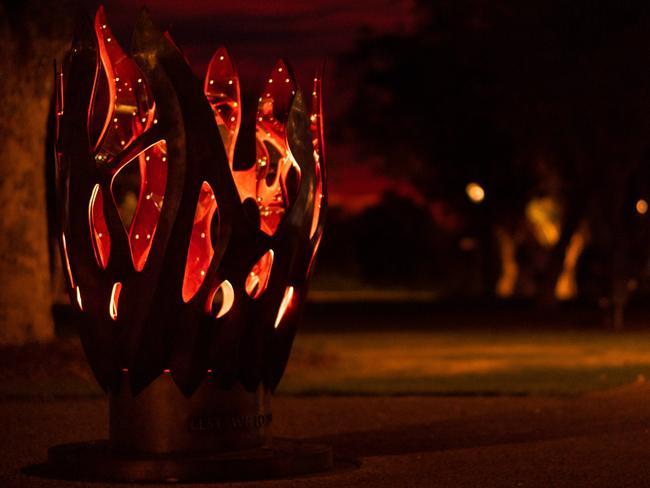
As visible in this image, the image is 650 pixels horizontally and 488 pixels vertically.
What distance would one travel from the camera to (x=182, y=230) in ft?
37.1

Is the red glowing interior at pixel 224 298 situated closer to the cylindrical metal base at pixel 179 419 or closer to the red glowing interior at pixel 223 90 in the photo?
the cylindrical metal base at pixel 179 419

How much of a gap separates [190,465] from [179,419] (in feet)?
1.34

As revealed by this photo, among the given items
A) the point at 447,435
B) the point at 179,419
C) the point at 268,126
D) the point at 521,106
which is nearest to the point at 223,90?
the point at 268,126

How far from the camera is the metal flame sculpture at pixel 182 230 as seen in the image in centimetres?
1134

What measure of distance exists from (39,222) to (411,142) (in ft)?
84.6

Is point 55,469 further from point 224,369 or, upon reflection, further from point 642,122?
point 642,122

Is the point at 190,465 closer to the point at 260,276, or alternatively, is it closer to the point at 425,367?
the point at 260,276

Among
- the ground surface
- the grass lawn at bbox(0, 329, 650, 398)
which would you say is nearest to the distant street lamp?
the grass lawn at bbox(0, 329, 650, 398)

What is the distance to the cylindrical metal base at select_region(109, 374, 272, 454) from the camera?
453 inches

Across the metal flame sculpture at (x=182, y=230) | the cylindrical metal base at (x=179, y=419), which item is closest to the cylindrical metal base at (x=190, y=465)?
the cylindrical metal base at (x=179, y=419)

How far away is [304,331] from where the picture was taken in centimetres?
3341

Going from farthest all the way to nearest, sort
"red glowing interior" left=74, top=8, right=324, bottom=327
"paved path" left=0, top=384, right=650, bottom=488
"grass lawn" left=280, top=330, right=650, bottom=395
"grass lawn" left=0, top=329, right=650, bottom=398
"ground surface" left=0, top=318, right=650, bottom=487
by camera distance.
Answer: "grass lawn" left=280, top=330, right=650, bottom=395 → "grass lawn" left=0, top=329, right=650, bottom=398 → "ground surface" left=0, top=318, right=650, bottom=487 → "red glowing interior" left=74, top=8, right=324, bottom=327 → "paved path" left=0, top=384, right=650, bottom=488

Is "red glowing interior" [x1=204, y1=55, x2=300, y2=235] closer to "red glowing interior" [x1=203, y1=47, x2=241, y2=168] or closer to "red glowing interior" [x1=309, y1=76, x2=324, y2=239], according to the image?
"red glowing interior" [x1=203, y1=47, x2=241, y2=168]

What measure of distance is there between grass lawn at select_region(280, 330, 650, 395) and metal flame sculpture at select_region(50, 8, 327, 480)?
7040 millimetres
